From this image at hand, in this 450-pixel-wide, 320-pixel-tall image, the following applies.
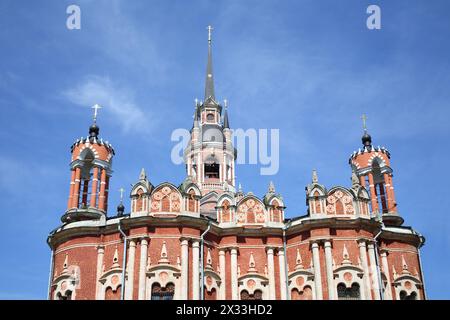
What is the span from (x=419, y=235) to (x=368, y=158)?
22.6 ft

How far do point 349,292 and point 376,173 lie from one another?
12.0 meters

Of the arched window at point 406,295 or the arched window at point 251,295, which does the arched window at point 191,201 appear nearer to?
the arched window at point 251,295

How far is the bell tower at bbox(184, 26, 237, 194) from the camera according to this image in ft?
174

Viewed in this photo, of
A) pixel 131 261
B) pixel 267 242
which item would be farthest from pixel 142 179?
pixel 267 242

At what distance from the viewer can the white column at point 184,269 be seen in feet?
100

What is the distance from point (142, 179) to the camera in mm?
33625

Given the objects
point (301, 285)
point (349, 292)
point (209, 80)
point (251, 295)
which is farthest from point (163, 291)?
point (209, 80)

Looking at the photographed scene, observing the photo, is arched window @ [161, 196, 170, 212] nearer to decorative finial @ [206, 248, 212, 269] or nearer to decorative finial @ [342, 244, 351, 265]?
decorative finial @ [206, 248, 212, 269]

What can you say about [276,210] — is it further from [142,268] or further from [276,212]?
[142,268]

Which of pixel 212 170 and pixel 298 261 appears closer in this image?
pixel 298 261

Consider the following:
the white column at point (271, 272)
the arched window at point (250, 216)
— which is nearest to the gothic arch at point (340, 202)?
the white column at point (271, 272)

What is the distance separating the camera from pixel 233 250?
33500 mm

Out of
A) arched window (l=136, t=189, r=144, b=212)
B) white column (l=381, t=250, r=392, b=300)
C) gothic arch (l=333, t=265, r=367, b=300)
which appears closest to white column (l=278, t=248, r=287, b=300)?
gothic arch (l=333, t=265, r=367, b=300)
